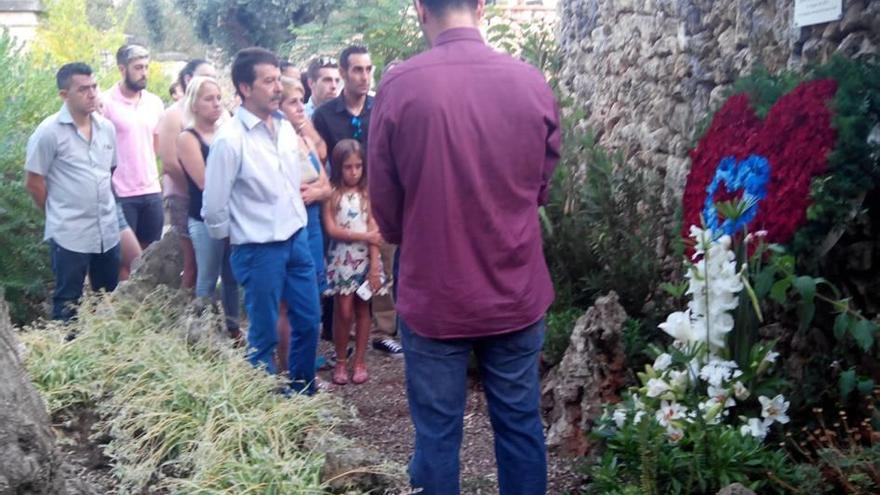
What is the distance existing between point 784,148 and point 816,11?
0.88 m

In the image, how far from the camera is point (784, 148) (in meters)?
4.13

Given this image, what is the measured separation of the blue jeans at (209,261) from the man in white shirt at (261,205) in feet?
3.00

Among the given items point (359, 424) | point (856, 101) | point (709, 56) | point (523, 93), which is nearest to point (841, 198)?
point (856, 101)

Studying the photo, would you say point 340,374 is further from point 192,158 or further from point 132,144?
point 132,144

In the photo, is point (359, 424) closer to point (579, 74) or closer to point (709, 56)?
point (709, 56)

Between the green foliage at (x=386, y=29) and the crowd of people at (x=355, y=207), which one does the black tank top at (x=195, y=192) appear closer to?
the crowd of people at (x=355, y=207)

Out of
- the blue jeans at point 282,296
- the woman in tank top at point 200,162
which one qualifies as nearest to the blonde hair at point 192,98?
the woman in tank top at point 200,162

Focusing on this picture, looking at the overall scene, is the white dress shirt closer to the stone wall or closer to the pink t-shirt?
the stone wall

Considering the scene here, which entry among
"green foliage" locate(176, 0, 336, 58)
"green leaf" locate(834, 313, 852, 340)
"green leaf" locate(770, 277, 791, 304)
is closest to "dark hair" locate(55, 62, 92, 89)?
"green leaf" locate(770, 277, 791, 304)

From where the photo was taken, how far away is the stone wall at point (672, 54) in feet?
15.8

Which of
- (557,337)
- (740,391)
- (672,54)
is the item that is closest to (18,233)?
(557,337)

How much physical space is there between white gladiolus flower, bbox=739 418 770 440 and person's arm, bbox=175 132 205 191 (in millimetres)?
3482

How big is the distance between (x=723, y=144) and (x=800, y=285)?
4.08 ft

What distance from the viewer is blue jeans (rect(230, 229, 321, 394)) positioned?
5.13 metres
